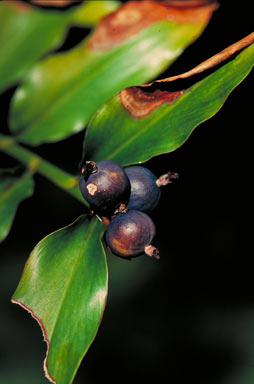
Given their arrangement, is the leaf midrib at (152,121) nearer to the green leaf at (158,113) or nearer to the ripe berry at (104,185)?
the green leaf at (158,113)

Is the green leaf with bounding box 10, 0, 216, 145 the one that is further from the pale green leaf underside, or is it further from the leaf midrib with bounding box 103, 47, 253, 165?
the leaf midrib with bounding box 103, 47, 253, 165

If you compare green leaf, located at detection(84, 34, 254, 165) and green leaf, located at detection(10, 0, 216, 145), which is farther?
green leaf, located at detection(10, 0, 216, 145)

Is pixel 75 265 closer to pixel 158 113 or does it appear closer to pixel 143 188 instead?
pixel 143 188

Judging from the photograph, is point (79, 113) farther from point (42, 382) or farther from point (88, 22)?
point (42, 382)

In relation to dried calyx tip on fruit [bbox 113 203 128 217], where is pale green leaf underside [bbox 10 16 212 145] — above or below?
below

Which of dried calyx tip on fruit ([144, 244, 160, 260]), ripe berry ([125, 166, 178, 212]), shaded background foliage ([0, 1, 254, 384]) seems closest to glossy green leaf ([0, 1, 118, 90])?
shaded background foliage ([0, 1, 254, 384])

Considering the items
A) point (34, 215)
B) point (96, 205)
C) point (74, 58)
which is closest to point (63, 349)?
point (96, 205)
